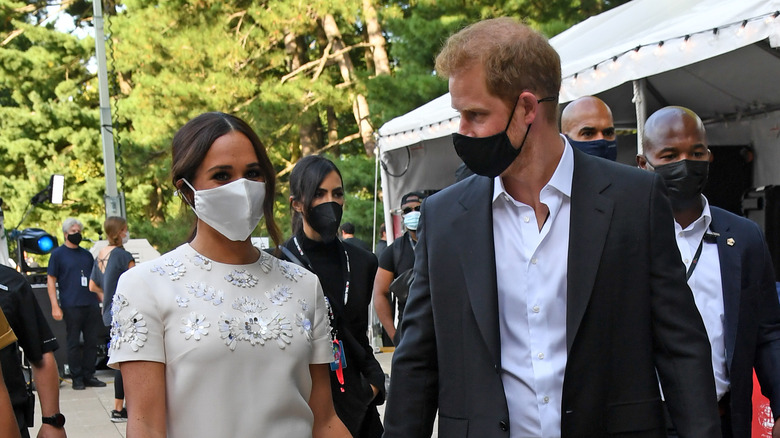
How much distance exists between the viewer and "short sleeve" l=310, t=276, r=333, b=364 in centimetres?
314

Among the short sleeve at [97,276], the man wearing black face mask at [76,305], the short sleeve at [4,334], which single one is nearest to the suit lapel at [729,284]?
the short sleeve at [4,334]

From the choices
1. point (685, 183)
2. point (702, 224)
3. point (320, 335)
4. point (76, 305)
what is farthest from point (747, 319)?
point (76, 305)

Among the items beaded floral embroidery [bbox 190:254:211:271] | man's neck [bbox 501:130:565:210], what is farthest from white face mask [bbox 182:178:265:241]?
man's neck [bbox 501:130:565:210]

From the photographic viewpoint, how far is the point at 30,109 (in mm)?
34938

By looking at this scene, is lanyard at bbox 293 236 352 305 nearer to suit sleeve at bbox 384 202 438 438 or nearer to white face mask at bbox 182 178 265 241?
white face mask at bbox 182 178 265 241

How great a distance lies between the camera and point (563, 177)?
105 inches

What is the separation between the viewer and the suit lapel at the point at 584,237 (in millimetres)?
2494

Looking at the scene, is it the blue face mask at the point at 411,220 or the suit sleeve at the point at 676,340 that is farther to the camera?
the blue face mask at the point at 411,220

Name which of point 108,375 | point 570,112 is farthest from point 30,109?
point 570,112

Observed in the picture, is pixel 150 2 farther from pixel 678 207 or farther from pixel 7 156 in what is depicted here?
pixel 678 207

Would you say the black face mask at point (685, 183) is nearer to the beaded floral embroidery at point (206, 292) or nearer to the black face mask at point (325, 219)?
the black face mask at point (325, 219)

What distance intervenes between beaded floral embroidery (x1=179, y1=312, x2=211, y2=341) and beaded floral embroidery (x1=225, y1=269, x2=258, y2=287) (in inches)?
7.1

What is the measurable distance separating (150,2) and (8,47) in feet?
32.4

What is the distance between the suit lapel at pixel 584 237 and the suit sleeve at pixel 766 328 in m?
1.33
